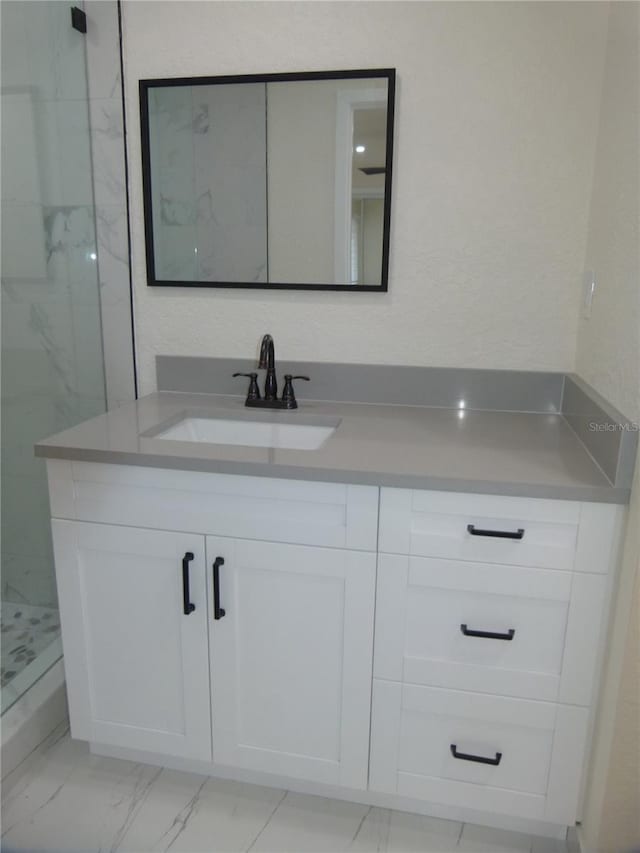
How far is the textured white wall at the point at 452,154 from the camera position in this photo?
5.29ft

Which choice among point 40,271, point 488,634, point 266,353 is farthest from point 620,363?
point 40,271

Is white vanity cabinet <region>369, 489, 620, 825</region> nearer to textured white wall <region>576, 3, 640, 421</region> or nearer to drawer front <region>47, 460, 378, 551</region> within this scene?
drawer front <region>47, 460, 378, 551</region>

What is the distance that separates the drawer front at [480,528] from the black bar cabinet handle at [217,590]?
1.23ft

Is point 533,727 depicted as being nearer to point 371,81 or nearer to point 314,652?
point 314,652

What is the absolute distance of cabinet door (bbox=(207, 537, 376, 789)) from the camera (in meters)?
1.37

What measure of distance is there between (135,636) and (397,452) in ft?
2.63

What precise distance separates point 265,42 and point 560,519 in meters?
1.53

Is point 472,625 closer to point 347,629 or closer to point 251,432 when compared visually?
point 347,629

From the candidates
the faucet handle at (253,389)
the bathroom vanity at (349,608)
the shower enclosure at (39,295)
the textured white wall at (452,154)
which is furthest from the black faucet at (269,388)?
the shower enclosure at (39,295)

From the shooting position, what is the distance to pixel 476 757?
1.39m

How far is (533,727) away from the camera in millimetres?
1354

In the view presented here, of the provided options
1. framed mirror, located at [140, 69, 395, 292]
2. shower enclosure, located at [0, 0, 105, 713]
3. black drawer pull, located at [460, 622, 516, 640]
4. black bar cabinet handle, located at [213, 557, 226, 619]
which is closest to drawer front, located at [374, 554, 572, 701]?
black drawer pull, located at [460, 622, 516, 640]

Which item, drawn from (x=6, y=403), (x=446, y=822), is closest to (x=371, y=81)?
(x=6, y=403)

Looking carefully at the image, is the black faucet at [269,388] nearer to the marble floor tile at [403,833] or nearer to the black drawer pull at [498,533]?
the black drawer pull at [498,533]
